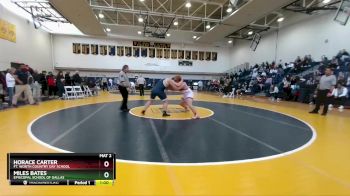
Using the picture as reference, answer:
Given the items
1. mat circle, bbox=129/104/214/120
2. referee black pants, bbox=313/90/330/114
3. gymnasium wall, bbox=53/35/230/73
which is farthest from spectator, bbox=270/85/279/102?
gymnasium wall, bbox=53/35/230/73

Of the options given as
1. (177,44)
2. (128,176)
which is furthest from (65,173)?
(177,44)

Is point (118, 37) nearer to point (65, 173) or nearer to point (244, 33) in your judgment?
point (244, 33)

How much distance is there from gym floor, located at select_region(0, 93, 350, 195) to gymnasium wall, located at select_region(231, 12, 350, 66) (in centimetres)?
1095

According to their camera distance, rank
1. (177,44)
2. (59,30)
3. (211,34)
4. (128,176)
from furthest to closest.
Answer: (177,44) < (59,30) < (211,34) < (128,176)

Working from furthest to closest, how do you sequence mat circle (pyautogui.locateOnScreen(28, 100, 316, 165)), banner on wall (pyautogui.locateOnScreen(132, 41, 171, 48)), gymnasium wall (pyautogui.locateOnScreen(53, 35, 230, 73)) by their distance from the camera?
banner on wall (pyautogui.locateOnScreen(132, 41, 171, 48)), gymnasium wall (pyautogui.locateOnScreen(53, 35, 230, 73)), mat circle (pyautogui.locateOnScreen(28, 100, 316, 165))

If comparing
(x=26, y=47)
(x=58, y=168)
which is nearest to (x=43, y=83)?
(x=26, y=47)

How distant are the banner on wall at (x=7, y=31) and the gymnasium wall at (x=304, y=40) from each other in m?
20.5

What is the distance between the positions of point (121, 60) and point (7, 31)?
12.1 meters

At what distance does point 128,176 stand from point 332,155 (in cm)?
330

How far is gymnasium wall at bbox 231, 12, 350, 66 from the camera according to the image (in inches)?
565

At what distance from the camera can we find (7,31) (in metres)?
14.7

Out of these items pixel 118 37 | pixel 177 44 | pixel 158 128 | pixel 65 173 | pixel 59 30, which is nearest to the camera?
pixel 65 173

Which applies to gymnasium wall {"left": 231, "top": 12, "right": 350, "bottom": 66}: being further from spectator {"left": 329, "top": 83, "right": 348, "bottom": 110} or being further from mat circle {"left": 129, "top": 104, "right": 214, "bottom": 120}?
mat circle {"left": 129, "top": 104, "right": 214, "bottom": 120}

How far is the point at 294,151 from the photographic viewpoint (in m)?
3.86
